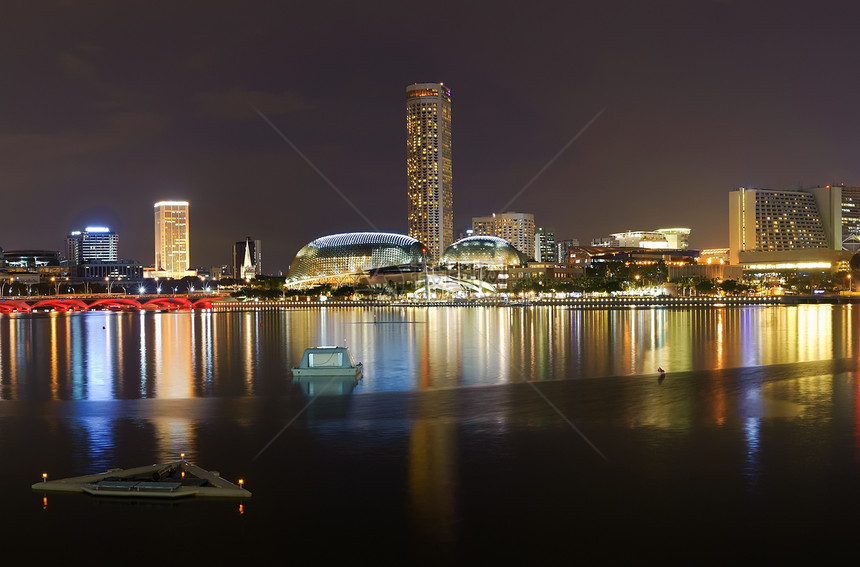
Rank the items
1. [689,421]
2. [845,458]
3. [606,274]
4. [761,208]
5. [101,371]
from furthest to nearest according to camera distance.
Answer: [761,208] → [606,274] → [101,371] → [689,421] → [845,458]

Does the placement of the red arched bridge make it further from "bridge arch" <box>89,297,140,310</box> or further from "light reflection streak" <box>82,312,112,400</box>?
"light reflection streak" <box>82,312,112,400</box>

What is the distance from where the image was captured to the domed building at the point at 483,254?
6393 inches

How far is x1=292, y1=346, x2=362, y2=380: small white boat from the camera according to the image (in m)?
24.1

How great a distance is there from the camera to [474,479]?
12.0m

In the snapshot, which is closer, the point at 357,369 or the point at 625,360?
the point at 357,369

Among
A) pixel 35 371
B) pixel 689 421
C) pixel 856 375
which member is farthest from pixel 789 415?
pixel 35 371

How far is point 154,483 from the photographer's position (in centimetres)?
1137

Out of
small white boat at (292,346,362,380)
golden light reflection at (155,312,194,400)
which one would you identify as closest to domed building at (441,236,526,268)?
golden light reflection at (155,312,194,400)

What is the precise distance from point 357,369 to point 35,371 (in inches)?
473

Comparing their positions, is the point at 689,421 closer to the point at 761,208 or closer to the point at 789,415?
the point at 789,415

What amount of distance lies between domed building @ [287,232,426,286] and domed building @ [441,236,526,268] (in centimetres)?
A: 1072

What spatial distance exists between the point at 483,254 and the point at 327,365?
139306 mm

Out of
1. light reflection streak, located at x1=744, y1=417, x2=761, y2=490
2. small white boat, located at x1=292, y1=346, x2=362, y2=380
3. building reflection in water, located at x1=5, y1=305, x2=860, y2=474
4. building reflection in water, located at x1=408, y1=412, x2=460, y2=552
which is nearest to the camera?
building reflection in water, located at x1=408, y1=412, x2=460, y2=552

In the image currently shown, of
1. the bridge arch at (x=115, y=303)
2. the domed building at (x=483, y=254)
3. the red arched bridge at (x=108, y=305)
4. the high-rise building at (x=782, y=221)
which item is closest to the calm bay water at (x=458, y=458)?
the red arched bridge at (x=108, y=305)
